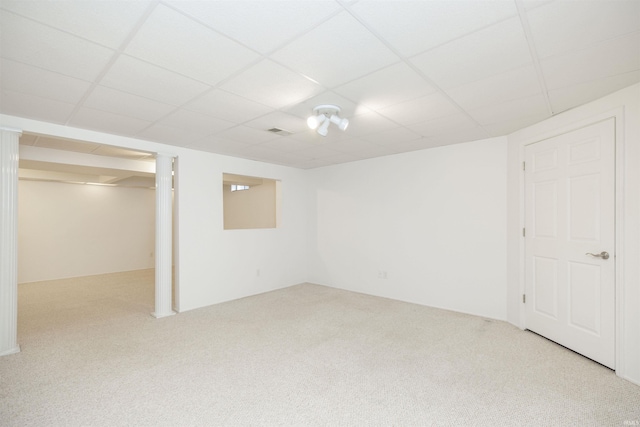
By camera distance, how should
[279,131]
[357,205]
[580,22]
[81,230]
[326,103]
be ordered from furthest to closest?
1. [81,230]
2. [357,205]
3. [279,131]
4. [326,103]
5. [580,22]

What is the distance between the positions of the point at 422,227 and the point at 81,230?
774cm

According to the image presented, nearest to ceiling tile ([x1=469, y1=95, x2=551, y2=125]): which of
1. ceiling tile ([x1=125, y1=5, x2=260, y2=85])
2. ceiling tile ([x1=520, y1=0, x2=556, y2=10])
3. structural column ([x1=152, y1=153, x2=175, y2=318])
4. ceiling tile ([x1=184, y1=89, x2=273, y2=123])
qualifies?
ceiling tile ([x1=520, y1=0, x2=556, y2=10])

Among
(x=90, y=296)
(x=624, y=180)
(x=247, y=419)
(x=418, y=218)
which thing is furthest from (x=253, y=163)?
(x=624, y=180)

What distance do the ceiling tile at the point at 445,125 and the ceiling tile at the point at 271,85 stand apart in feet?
5.00

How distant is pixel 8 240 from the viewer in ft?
9.72

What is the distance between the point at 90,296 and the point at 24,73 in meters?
4.37

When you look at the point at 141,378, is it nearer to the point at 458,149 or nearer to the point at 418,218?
the point at 418,218

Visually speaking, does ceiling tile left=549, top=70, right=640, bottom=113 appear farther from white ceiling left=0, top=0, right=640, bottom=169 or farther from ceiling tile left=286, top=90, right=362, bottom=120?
ceiling tile left=286, top=90, right=362, bottom=120

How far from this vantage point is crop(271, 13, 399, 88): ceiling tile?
1666mm

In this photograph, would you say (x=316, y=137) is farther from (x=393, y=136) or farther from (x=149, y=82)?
(x=149, y=82)

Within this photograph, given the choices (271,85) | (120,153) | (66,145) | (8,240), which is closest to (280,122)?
(271,85)

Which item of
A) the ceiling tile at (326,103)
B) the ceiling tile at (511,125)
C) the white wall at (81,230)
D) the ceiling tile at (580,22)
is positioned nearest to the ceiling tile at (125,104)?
the ceiling tile at (326,103)

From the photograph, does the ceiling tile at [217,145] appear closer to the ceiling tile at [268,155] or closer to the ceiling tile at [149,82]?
the ceiling tile at [268,155]

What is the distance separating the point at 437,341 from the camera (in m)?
3.21
